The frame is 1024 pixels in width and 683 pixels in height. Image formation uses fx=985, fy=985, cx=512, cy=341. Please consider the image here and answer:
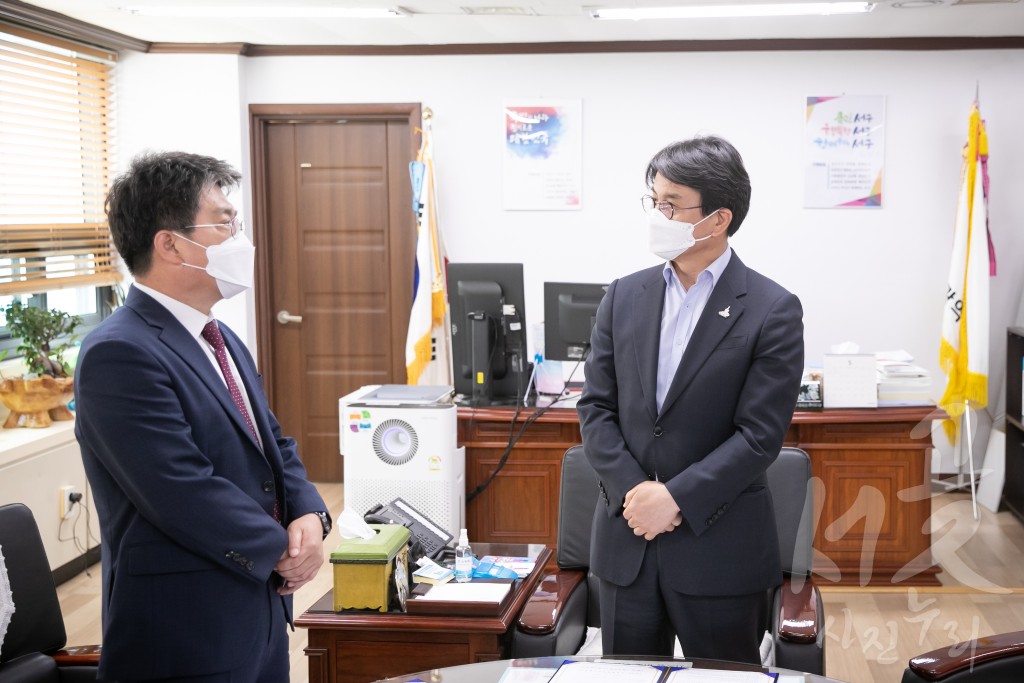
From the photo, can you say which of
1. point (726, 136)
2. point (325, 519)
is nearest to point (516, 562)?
point (325, 519)

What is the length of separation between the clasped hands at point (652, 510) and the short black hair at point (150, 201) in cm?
105

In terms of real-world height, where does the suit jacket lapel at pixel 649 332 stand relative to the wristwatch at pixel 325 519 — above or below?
above

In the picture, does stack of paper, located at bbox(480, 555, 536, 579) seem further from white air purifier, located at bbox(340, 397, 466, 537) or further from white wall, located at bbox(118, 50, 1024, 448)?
white wall, located at bbox(118, 50, 1024, 448)

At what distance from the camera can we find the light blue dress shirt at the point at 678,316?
83.7 inches

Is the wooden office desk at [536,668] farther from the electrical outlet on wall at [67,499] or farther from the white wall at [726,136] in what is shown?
the white wall at [726,136]

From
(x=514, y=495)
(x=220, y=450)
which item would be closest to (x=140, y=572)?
(x=220, y=450)

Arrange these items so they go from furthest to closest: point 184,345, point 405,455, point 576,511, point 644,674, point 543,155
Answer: point 543,155, point 405,455, point 576,511, point 184,345, point 644,674

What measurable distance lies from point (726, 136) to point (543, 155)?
106 cm

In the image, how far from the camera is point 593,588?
2.57m

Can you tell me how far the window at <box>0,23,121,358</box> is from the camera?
461 centimetres

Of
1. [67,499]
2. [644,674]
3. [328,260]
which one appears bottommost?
[67,499]

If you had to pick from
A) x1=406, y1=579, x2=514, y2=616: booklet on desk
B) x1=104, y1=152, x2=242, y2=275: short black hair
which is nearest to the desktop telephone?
x1=406, y1=579, x2=514, y2=616: booklet on desk

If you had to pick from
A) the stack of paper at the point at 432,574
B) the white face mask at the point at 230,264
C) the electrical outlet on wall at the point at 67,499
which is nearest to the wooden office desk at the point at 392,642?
the stack of paper at the point at 432,574

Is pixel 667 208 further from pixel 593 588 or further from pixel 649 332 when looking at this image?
pixel 593 588
